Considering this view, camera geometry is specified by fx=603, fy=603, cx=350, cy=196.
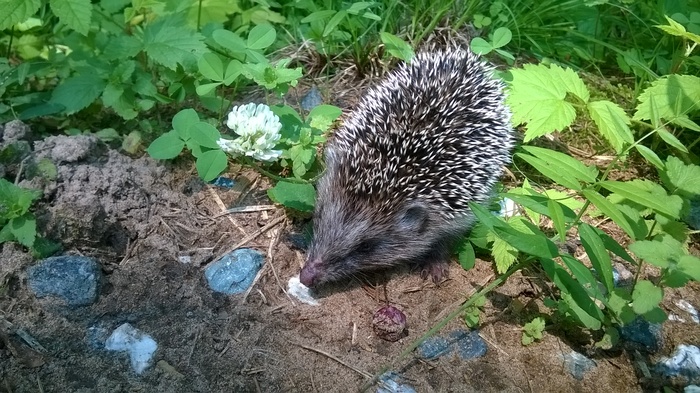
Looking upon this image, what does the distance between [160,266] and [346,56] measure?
7.61ft

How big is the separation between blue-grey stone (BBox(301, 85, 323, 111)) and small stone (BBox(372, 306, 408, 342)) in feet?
5.97

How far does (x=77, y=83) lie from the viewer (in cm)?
375

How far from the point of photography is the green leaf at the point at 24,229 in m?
2.67

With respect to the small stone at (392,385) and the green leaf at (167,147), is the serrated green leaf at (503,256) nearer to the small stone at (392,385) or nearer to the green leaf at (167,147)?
the small stone at (392,385)

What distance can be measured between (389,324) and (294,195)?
35.6 inches

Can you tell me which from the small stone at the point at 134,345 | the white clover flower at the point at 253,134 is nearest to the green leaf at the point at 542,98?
the white clover flower at the point at 253,134

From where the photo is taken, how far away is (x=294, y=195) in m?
3.29

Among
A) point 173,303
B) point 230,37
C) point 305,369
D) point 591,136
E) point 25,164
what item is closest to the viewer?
point 305,369

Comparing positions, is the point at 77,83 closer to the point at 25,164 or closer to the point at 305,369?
the point at 25,164

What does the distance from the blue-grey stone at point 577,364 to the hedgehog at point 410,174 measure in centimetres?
76

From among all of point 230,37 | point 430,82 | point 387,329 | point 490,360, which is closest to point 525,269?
point 490,360

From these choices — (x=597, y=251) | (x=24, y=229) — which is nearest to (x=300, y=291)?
(x=24, y=229)

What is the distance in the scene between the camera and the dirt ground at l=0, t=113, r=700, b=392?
2498 mm

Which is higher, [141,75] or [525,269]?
[141,75]
